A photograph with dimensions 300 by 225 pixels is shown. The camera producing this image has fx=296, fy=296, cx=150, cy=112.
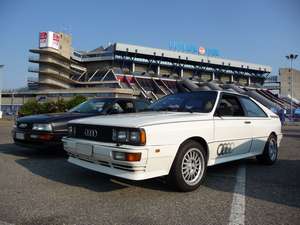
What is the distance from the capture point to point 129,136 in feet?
12.3

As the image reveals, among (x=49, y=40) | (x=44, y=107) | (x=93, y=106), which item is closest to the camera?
(x=93, y=106)

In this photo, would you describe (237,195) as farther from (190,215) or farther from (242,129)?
(242,129)

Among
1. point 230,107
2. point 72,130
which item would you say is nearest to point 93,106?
point 72,130

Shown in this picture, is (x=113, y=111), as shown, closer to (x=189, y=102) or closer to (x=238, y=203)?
(x=189, y=102)

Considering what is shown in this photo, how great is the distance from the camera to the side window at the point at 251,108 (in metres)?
5.72

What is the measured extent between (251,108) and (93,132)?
3.31 m

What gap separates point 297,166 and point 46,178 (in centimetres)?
488

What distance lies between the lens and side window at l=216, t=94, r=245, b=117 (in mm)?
4886

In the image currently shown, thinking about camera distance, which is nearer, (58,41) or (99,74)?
(58,41)

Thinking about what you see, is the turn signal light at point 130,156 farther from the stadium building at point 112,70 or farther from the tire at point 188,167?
the stadium building at point 112,70

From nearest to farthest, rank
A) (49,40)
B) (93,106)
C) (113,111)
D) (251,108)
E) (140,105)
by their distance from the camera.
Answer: (251,108)
(113,111)
(93,106)
(140,105)
(49,40)

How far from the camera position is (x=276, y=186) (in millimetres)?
4477

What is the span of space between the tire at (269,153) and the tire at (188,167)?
2302 millimetres

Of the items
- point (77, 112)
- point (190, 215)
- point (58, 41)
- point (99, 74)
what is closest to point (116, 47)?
point (99, 74)
